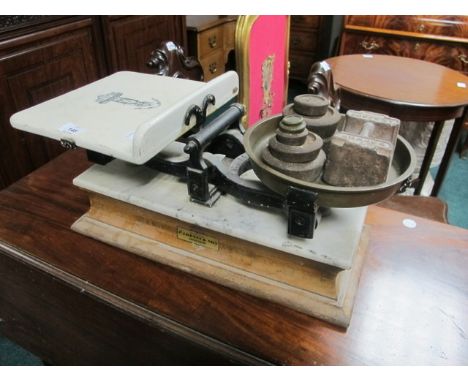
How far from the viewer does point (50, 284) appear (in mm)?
785

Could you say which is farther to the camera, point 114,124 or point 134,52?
point 134,52

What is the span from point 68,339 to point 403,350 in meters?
0.66

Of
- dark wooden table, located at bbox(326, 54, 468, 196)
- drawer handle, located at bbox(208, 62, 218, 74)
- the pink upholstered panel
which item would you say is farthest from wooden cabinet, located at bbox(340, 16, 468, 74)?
the pink upholstered panel

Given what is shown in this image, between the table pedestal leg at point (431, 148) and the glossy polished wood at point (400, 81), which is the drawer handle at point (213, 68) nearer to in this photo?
the glossy polished wood at point (400, 81)

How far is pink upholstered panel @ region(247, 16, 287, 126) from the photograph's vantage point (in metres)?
1.32

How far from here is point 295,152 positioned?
578 millimetres

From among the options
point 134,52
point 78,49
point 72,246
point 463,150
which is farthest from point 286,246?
point 463,150

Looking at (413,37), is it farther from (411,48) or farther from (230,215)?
(230,215)

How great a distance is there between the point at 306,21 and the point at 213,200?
270 centimetres

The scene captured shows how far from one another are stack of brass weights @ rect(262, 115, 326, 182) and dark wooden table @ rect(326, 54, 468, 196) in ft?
3.66

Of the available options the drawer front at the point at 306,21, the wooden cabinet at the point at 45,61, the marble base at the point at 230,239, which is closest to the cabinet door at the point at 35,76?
the wooden cabinet at the point at 45,61

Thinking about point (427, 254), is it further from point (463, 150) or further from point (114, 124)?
point (463, 150)

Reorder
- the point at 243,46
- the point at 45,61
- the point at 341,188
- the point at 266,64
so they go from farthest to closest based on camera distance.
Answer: the point at 266,64
the point at 45,61
the point at 243,46
the point at 341,188

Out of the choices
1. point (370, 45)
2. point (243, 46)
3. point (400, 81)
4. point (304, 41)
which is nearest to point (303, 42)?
point (304, 41)
